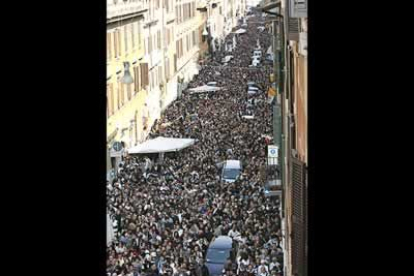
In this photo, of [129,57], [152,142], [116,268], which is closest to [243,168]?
[152,142]

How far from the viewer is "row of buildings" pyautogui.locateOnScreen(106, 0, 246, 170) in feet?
12.6

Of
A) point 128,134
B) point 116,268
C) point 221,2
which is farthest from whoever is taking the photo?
point 221,2

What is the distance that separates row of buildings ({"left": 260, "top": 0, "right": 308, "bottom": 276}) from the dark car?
26 cm

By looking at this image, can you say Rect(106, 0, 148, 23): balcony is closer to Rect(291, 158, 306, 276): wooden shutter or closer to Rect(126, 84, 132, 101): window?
Rect(126, 84, 132, 101): window

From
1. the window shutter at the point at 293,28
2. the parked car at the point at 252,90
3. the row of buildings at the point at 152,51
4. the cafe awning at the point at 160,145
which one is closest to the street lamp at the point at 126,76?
the row of buildings at the point at 152,51

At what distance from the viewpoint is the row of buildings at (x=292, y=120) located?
343 cm

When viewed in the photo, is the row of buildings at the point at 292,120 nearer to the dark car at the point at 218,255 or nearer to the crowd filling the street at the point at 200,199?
the crowd filling the street at the point at 200,199

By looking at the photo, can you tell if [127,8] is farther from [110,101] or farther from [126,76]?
[110,101]

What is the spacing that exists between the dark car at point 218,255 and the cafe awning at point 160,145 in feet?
1.64
